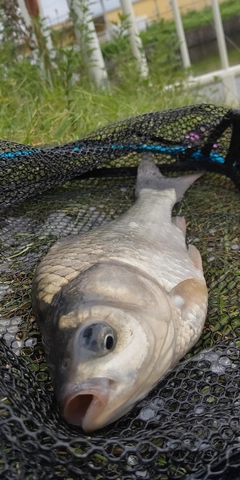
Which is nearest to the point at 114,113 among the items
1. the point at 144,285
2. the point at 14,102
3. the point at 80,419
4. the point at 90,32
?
the point at 14,102

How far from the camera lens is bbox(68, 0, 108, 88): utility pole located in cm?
540

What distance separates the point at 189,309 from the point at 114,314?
1.29 ft

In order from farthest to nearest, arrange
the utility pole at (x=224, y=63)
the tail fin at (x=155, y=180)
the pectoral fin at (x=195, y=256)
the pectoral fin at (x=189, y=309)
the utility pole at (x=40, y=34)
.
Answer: the utility pole at (x=224, y=63), the utility pole at (x=40, y=34), the tail fin at (x=155, y=180), the pectoral fin at (x=195, y=256), the pectoral fin at (x=189, y=309)

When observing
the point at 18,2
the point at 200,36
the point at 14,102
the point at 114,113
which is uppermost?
the point at 18,2

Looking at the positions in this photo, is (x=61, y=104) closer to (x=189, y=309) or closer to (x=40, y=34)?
(x=40, y=34)

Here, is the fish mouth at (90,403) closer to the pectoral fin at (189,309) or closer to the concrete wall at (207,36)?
the pectoral fin at (189,309)

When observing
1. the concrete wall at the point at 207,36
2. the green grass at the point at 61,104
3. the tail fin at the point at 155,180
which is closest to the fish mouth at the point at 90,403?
the tail fin at the point at 155,180

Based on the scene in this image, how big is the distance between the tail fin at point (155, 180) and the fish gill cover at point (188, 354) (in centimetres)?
8

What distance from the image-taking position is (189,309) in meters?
1.58

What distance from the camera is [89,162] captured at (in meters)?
2.46

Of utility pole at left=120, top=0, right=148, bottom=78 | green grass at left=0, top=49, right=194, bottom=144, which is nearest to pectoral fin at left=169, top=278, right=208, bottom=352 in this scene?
green grass at left=0, top=49, right=194, bottom=144

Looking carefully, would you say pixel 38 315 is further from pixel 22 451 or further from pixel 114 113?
pixel 114 113

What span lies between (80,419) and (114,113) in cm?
354

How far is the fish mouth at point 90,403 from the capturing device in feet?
3.58
